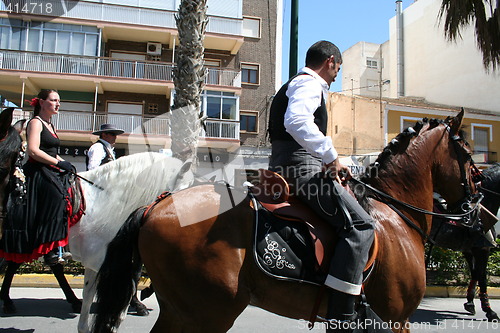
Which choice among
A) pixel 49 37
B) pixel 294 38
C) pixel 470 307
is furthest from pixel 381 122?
pixel 470 307

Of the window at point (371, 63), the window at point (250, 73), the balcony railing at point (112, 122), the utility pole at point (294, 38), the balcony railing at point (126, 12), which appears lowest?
the utility pole at point (294, 38)

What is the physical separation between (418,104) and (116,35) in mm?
20591

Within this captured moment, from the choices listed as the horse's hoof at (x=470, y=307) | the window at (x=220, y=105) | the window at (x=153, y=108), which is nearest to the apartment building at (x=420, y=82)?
the window at (x=220, y=105)

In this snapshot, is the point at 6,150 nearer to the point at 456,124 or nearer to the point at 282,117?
the point at 282,117

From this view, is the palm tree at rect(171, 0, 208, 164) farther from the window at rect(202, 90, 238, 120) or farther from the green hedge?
the window at rect(202, 90, 238, 120)

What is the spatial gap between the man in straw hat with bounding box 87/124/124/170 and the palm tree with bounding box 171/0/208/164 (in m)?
1.99

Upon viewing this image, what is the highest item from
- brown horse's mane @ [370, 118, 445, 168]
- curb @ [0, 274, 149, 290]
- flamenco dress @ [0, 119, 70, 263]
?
brown horse's mane @ [370, 118, 445, 168]

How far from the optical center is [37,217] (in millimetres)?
4125

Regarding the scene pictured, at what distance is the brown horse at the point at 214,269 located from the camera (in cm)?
276

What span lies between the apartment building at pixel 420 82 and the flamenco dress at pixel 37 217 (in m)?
24.7

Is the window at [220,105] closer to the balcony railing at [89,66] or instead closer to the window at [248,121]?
the balcony railing at [89,66]

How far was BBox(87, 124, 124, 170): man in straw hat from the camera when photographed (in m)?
5.59

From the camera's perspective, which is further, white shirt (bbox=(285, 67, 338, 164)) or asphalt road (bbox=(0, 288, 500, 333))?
asphalt road (bbox=(0, 288, 500, 333))

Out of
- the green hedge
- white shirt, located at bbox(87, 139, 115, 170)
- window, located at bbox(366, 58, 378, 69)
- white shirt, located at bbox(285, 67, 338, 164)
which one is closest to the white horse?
white shirt, located at bbox(87, 139, 115, 170)
